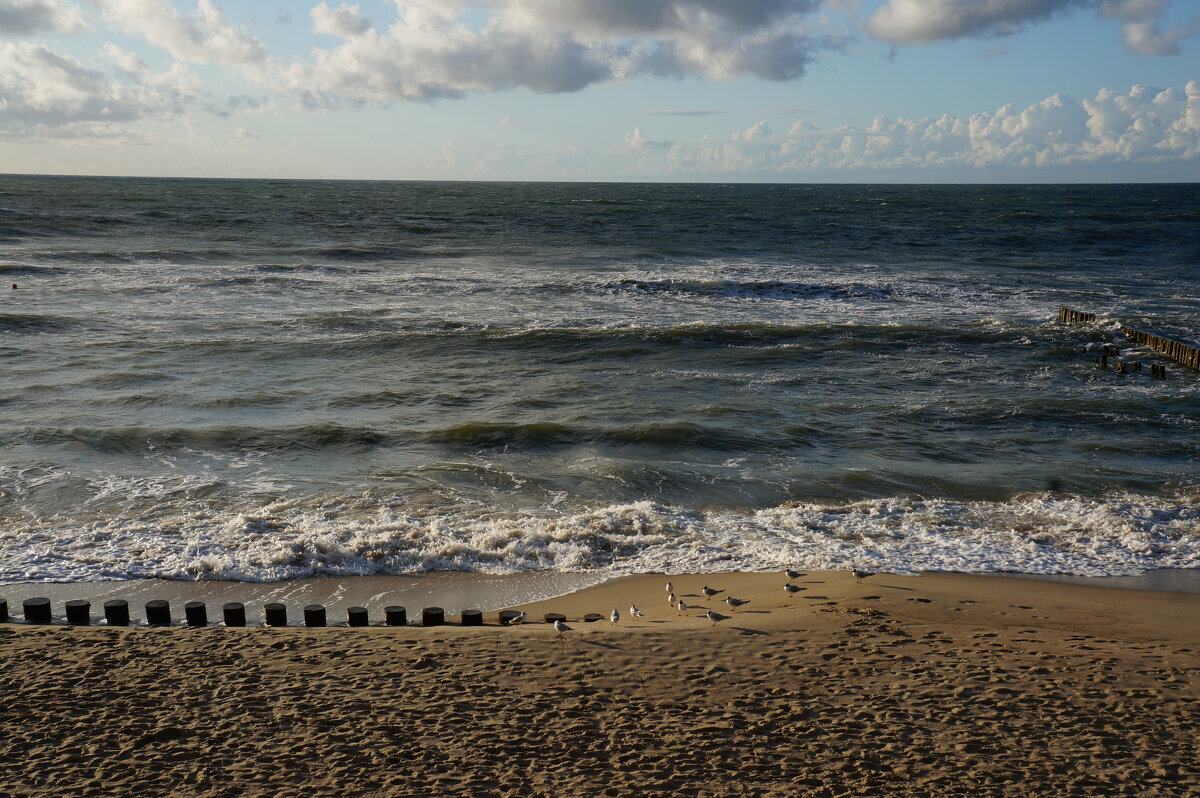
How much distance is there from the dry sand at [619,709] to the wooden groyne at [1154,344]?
46.6ft

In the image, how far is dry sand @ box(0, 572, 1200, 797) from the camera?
17.5 feet

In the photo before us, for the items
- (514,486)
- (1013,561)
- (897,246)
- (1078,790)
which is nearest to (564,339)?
(514,486)

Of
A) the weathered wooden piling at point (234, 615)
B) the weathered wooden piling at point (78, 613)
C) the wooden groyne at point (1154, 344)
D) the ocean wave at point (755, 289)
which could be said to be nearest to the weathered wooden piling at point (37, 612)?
the weathered wooden piling at point (78, 613)

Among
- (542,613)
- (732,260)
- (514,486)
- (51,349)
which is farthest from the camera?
(732,260)

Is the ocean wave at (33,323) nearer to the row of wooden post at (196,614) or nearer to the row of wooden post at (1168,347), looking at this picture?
the row of wooden post at (196,614)

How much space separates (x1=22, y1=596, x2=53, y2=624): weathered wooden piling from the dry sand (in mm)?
330

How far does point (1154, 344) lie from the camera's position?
72.8 feet

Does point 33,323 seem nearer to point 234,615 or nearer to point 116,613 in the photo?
point 116,613

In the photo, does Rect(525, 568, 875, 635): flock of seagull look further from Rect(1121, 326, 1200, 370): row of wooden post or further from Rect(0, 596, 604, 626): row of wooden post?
Rect(1121, 326, 1200, 370): row of wooden post

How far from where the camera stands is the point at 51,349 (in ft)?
68.5

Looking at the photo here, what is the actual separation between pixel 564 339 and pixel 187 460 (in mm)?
11298

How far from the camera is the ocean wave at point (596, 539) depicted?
9750 mm

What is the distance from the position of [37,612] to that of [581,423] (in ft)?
29.9

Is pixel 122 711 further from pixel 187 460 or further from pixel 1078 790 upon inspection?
pixel 187 460
